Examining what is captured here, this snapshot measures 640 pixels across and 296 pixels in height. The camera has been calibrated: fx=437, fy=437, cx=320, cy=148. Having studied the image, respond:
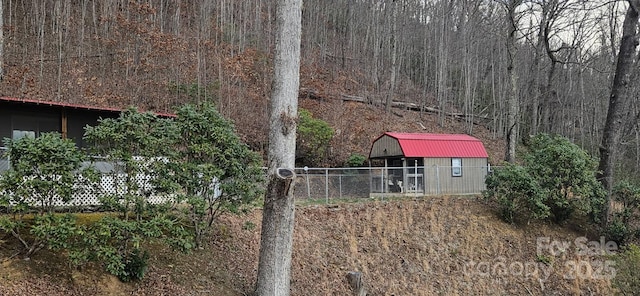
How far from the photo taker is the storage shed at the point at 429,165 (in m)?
14.2

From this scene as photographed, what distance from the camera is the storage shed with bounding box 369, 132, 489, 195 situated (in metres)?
14.2

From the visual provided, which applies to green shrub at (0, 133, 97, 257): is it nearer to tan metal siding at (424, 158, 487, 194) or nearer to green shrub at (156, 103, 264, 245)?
green shrub at (156, 103, 264, 245)

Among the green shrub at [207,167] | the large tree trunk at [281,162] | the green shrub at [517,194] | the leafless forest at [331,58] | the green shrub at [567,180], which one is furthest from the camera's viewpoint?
the leafless forest at [331,58]

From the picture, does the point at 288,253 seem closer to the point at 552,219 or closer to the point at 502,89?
the point at 552,219

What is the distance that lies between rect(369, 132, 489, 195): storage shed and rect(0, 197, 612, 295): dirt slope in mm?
1130

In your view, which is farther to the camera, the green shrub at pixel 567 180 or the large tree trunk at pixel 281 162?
the green shrub at pixel 567 180

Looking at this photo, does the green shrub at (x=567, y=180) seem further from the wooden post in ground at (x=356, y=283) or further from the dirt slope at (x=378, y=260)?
the wooden post in ground at (x=356, y=283)

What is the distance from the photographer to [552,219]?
13.1 meters

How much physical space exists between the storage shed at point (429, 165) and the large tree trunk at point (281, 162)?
732 cm

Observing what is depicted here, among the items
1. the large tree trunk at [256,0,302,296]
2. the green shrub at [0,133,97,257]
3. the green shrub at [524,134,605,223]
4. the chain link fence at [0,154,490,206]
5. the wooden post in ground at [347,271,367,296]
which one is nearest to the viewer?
the green shrub at [0,133,97,257]

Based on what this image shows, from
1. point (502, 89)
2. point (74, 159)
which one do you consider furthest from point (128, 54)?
point (502, 89)

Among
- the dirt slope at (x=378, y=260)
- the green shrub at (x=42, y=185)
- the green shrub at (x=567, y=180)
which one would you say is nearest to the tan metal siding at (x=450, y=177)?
the dirt slope at (x=378, y=260)

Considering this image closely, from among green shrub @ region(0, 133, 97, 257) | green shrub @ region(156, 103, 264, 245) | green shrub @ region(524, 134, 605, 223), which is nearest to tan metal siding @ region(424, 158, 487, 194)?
green shrub @ region(524, 134, 605, 223)

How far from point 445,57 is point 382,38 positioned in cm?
415
